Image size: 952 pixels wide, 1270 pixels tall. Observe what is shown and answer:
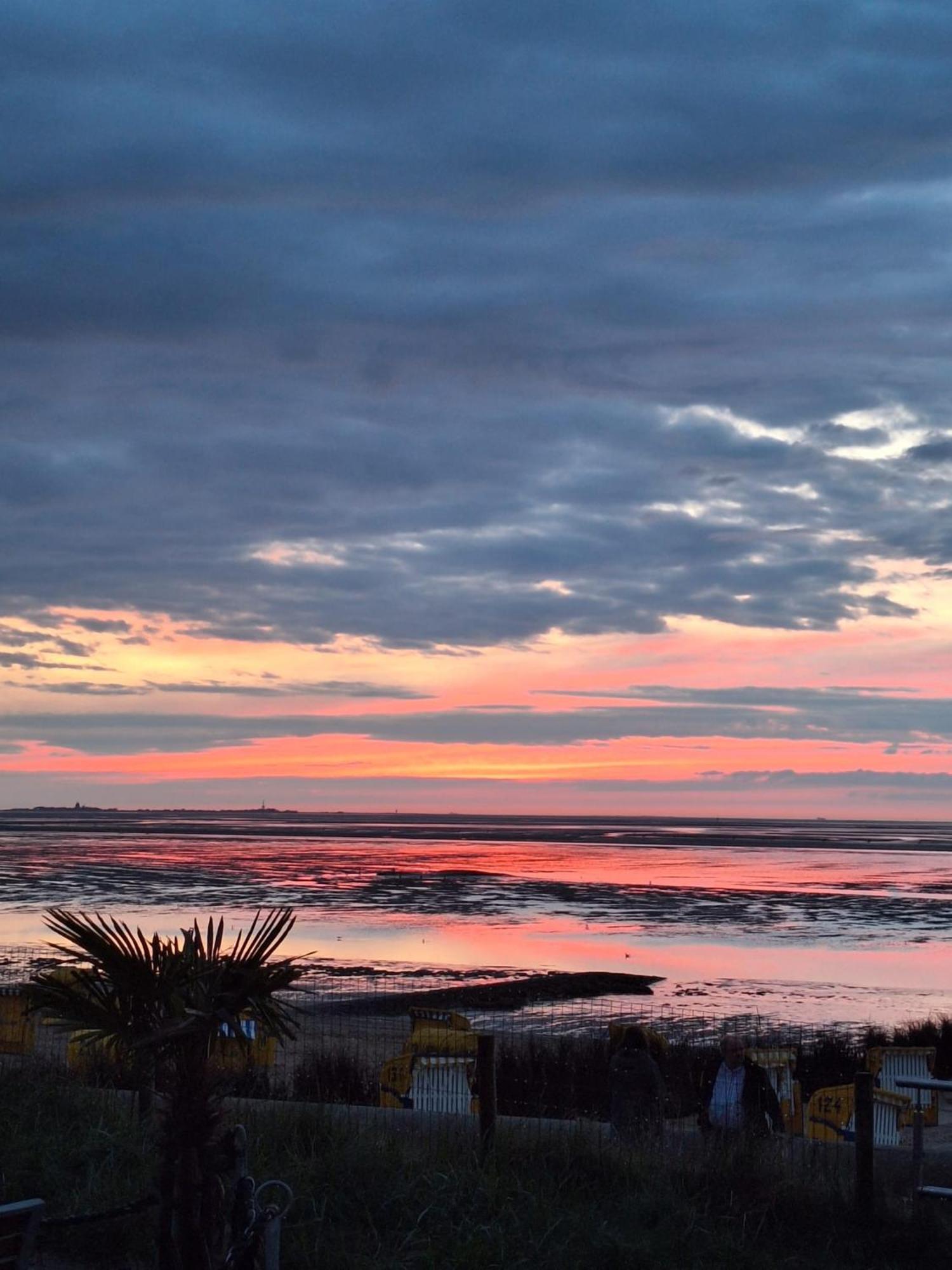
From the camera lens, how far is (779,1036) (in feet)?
62.7

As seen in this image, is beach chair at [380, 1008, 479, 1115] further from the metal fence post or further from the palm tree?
the palm tree

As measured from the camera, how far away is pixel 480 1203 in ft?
28.2

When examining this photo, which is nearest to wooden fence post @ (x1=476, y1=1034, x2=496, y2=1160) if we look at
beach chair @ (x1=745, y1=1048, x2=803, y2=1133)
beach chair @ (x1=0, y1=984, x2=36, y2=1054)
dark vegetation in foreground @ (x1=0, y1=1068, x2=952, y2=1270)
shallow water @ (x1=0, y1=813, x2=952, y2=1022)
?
dark vegetation in foreground @ (x1=0, y1=1068, x2=952, y2=1270)

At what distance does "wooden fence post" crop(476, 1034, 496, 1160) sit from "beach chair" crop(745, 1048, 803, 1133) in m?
3.95

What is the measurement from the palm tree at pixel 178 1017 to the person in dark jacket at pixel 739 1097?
5.41 meters

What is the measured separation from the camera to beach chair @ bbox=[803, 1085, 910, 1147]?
41.4 ft

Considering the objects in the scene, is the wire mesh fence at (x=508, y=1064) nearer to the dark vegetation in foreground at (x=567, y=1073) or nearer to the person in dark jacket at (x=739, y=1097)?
the dark vegetation in foreground at (x=567, y=1073)

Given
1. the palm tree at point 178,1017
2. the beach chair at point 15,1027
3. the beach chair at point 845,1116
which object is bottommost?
the beach chair at point 845,1116

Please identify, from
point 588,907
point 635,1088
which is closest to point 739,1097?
point 635,1088

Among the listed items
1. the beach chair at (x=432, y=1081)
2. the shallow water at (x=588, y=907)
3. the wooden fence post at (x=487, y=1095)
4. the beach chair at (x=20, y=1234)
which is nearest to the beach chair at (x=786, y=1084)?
the beach chair at (x=432, y=1081)

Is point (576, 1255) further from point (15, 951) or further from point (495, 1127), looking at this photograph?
point (15, 951)

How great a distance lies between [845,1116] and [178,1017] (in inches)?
342

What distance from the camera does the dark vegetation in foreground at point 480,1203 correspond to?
8.02 meters

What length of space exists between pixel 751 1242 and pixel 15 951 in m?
21.2
